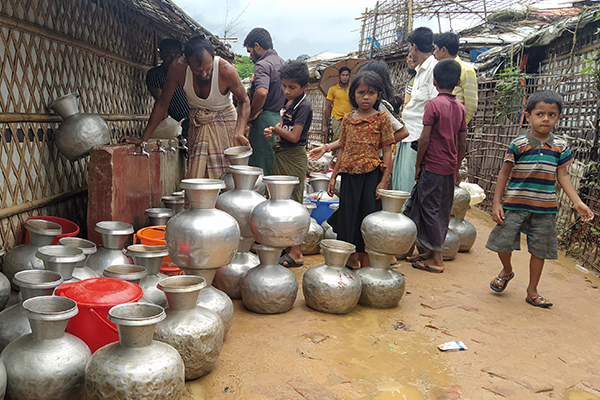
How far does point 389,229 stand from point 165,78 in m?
3.58

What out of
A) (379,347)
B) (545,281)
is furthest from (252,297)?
(545,281)

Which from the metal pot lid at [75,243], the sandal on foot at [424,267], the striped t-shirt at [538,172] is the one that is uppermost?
the striped t-shirt at [538,172]

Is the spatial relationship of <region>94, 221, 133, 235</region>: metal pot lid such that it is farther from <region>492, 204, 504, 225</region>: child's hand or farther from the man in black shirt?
<region>492, 204, 504, 225</region>: child's hand

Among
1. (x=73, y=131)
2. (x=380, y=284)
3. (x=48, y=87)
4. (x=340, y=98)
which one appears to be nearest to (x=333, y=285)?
(x=380, y=284)

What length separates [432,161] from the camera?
4445mm

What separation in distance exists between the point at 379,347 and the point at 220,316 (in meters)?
1.05

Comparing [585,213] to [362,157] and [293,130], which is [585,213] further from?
[293,130]

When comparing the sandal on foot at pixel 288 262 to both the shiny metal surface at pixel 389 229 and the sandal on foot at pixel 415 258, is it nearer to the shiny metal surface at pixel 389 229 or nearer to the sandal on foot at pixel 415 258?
the shiny metal surface at pixel 389 229

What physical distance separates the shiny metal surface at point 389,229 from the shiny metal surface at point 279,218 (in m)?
0.59

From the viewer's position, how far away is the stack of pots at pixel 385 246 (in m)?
3.49

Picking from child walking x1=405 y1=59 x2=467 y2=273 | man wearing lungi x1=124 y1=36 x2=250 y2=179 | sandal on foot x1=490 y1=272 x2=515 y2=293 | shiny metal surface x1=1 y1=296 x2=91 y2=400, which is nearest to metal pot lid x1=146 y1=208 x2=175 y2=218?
man wearing lungi x1=124 y1=36 x2=250 y2=179

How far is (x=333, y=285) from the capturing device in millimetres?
3266

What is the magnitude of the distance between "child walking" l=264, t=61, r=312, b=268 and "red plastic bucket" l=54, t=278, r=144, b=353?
228 centimetres

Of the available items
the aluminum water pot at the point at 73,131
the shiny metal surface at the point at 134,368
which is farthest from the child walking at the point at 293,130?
the shiny metal surface at the point at 134,368
